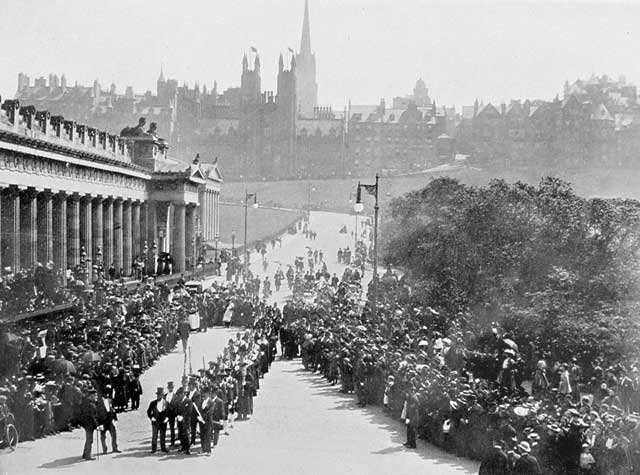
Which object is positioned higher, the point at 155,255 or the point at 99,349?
the point at 155,255

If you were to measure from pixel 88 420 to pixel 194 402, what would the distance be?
7.86 feet

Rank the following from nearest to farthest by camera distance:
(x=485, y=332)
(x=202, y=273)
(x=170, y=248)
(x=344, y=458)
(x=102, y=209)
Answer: (x=344, y=458) → (x=485, y=332) → (x=102, y=209) → (x=202, y=273) → (x=170, y=248)

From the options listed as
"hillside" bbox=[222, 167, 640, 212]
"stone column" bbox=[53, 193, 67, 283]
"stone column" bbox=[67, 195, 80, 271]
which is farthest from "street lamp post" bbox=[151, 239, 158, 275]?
"hillside" bbox=[222, 167, 640, 212]

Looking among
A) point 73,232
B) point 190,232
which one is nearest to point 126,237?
point 73,232

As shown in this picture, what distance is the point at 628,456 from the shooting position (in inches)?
715

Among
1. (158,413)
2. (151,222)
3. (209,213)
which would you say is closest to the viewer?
(158,413)

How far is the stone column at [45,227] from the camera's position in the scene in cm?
4459

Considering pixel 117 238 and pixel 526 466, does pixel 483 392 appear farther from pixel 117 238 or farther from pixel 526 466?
pixel 117 238

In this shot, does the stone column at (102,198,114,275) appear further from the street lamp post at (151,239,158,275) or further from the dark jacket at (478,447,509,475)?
the dark jacket at (478,447,509,475)

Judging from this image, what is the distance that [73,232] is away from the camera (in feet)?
164

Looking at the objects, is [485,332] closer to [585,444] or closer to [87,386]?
[585,444]

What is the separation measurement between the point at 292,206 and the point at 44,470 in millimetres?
112559

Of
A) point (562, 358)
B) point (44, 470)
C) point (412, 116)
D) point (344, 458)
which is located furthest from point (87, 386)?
point (412, 116)

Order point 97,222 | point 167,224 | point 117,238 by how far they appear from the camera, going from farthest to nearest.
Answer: point 167,224, point 117,238, point 97,222
